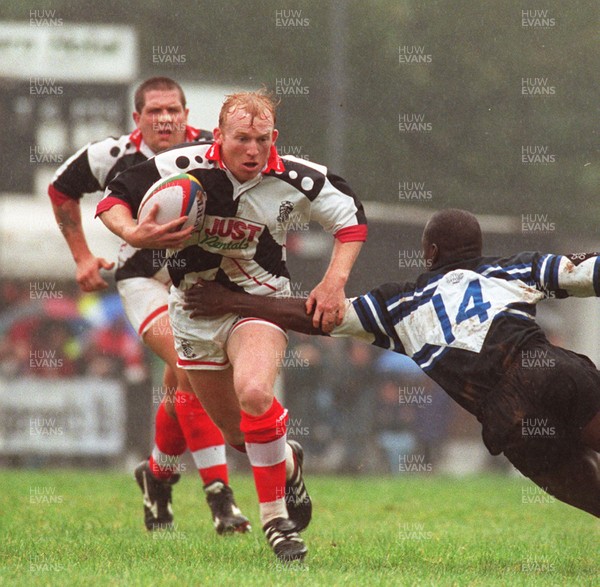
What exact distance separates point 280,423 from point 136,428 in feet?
24.1

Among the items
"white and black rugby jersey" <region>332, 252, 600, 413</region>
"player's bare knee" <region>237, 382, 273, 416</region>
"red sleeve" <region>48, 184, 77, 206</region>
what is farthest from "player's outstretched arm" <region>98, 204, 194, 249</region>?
"red sleeve" <region>48, 184, 77, 206</region>

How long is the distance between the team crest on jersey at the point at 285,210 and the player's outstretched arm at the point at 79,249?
5.17 ft

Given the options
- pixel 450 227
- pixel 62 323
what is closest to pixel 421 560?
pixel 450 227

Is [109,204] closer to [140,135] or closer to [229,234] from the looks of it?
[229,234]

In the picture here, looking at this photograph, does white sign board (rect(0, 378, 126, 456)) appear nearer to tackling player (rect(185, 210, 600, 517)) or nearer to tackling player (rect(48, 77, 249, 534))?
tackling player (rect(48, 77, 249, 534))

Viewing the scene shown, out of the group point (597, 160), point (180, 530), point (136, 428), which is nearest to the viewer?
point (180, 530)

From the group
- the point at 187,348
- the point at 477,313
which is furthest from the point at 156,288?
the point at 477,313

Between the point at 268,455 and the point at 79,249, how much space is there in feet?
7.03

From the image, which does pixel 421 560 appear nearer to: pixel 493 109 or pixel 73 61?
pixel 493 109

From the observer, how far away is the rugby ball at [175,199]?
4441 millimetres

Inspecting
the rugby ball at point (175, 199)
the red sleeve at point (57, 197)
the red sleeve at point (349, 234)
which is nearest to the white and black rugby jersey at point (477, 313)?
the red sleeve at point (349, 234)

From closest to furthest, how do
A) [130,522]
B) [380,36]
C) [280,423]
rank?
[280,423]
[130,522]
[380,36]

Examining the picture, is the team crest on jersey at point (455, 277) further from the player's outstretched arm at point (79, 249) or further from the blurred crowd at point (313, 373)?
the blurred crowd at point (313, 373)

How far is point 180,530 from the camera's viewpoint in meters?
6.08
